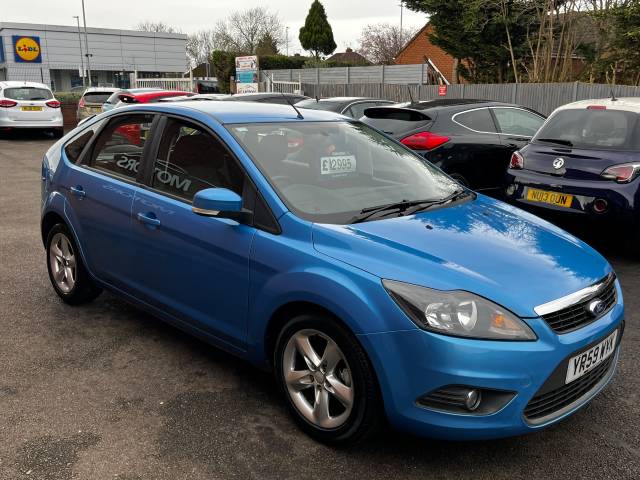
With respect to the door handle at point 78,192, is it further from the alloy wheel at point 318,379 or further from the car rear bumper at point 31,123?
the car rear bumper at point 31,123

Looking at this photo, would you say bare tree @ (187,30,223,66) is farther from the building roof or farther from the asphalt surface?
the asphalt surface

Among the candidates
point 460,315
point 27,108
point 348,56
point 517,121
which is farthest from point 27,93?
point 348,56

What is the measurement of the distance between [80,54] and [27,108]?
38.5m

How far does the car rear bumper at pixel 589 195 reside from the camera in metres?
5.56

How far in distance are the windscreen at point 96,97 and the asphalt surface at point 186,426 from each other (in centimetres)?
1557

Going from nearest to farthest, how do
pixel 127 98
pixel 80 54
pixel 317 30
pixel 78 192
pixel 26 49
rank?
pixel 78 192 → pixel 127 98 → pixel 26 49 → pixel 317 30 → pixel 80 54

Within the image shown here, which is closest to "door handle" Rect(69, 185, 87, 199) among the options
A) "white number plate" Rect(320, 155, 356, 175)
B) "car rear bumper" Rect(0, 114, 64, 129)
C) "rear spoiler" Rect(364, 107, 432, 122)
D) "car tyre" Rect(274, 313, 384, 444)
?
"white number plate" Rect(320, 155, 356, 175)

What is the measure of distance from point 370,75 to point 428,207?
2466 centimetres

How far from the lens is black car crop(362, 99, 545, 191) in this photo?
7.18 meters

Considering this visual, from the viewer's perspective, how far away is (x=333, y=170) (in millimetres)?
3566

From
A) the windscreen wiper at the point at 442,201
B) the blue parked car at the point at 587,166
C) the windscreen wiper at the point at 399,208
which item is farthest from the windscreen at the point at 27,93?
the windscreen wiper at the point at 399,208

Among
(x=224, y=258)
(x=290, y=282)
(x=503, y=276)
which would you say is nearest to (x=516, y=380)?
(x=503, y=276)

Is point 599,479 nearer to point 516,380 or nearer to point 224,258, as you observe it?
point 516,380

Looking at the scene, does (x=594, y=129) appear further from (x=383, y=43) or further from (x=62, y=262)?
(x=383, y=43)
